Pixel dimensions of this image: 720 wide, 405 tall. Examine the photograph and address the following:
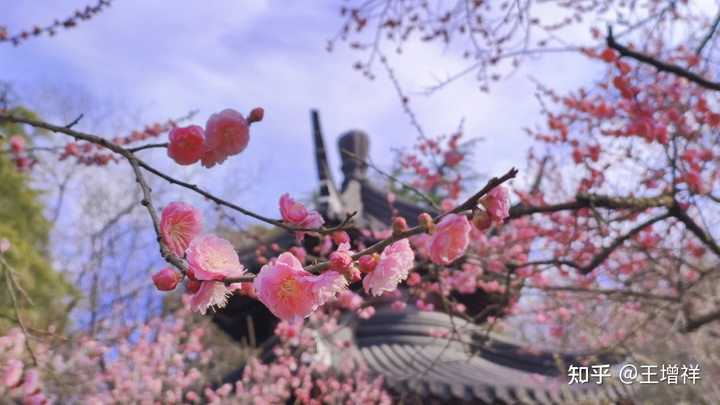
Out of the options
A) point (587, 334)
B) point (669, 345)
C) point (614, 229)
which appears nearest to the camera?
point (614, 229)

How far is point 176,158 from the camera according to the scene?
1.92 metres

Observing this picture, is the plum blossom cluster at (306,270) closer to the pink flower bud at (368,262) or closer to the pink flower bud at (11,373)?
the pink flower bud at (368,262)

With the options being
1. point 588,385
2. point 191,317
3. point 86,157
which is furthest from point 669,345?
point 86,157

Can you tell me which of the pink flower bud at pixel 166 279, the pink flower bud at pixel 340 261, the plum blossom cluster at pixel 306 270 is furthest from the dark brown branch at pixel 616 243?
the pink flower bud at pixel 166 279

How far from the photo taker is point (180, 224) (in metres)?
1.71

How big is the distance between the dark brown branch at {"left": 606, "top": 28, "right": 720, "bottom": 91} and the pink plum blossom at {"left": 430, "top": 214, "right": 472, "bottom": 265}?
7.87 feet

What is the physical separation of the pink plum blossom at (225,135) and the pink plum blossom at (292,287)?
525 mm

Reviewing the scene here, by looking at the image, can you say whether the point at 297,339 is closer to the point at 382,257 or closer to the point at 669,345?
the point at 382,257

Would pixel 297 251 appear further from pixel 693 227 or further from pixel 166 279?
pixel 693 227

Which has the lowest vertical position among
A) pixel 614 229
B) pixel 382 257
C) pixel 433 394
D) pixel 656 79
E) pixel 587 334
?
pixel 382 257

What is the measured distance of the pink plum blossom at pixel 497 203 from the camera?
4.87 ft

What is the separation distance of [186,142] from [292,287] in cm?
66

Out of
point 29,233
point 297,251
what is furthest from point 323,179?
point 29,233

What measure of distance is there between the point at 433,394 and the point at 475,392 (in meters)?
0.36
